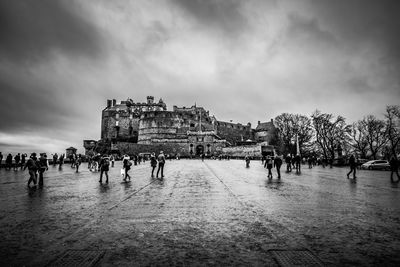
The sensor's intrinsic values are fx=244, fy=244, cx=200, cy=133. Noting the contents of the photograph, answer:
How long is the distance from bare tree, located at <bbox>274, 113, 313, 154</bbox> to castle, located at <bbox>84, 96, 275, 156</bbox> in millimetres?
12937

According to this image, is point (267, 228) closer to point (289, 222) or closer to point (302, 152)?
point (289, 222)

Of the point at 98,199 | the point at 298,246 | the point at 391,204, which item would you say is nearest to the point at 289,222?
the point at 298,246

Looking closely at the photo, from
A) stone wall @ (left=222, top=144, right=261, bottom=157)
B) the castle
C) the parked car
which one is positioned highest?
the castle

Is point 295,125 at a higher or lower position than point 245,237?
higher

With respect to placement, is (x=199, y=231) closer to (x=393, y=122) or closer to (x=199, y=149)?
(x=393, y=122)

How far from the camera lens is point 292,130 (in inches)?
2280

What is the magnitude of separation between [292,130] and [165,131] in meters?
38.1

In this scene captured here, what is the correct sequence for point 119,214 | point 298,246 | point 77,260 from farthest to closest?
point 119,214 < point 298,246 < point 77,260

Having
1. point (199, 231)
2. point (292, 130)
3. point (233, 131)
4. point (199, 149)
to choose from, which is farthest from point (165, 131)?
point (199, 231)

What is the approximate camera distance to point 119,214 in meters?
4.86

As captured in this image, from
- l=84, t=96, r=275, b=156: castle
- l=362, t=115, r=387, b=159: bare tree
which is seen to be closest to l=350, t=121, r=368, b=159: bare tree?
l=362, t=115, r=387, b=159: bare tree

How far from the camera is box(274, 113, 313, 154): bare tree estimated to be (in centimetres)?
5450

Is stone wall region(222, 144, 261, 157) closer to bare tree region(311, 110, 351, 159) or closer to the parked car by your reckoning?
bare tree region(311, 110, 351, 159)

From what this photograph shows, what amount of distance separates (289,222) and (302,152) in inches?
2155
